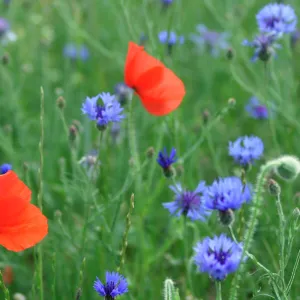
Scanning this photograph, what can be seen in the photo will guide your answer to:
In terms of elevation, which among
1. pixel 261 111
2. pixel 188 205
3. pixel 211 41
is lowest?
pixel 188 205

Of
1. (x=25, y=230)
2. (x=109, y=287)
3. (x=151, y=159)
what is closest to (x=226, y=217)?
(x=109, y=287)

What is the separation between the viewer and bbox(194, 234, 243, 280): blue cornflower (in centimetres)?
110

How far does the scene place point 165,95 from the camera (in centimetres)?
146

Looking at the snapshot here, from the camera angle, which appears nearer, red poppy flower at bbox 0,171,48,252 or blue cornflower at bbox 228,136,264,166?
red poppy flower at bbox 0,171,48,252

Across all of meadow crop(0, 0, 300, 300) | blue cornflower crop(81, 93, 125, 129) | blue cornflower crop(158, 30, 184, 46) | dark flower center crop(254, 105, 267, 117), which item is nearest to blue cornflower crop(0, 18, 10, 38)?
meadow crop(0, 0, 300, 300)

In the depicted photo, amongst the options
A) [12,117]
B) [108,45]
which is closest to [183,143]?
[12,117]

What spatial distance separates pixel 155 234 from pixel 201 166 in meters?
0.63

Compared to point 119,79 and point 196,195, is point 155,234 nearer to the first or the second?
point 196,195

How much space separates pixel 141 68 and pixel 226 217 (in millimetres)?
394

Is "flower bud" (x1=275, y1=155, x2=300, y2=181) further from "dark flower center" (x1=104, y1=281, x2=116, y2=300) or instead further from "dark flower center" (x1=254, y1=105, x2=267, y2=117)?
"dark flower center" (x1=254, y1=105, x2=267, y2=117)

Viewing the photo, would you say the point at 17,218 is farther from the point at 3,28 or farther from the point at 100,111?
the point at 3,28

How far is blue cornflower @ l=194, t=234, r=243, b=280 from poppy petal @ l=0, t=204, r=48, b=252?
0.89 feet

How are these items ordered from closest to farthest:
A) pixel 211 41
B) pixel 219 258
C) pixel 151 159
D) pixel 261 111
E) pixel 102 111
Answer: pixel 219 258 < pixel 102 111 < pixel 151 159 < pixel 261 111 < pixel 211 41

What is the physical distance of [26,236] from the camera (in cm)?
116
